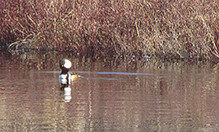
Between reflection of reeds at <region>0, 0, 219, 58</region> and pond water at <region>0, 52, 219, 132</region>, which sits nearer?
pond water at <region>0, 52, 219, 132</region>

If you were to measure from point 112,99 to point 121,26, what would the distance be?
7.93 m

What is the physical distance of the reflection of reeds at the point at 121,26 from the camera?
1497 centimetres

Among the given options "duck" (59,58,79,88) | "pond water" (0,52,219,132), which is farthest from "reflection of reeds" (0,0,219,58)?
"duck" (59,58,79,88)

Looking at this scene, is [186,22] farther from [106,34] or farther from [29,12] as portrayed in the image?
[29,12]

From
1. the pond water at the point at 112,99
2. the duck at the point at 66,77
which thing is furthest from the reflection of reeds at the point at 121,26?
the duck at the point at 66,77

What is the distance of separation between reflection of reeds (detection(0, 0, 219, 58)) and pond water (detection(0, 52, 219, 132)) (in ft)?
6.59

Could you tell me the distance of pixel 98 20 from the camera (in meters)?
16.6

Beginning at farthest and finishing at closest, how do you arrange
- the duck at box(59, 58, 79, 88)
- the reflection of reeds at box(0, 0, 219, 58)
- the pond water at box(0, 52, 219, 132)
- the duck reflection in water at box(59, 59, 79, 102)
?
the reflection of reeds at box(0, 0, 219, 58), the duck at box(59, 58, 79, 88), the duck reflection in water at box(59, 59, 79, 102), the pond water at box(0, 52, 219, 132)

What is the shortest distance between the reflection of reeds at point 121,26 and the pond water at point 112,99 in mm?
2009

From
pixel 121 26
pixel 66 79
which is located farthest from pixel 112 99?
pixel 121 26

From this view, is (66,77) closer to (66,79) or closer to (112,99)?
(66,79)

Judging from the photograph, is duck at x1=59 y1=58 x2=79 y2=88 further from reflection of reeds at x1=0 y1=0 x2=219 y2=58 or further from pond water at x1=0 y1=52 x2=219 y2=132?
reflection of reeds at x1=0 y1=0 x2=219 y2=58

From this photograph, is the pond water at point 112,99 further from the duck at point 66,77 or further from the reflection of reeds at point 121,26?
the reflection of reeds at point 121,26

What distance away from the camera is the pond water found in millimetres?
6832
